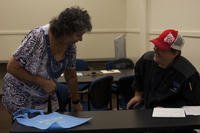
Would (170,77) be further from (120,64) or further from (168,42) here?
(120,64)

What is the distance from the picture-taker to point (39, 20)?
7.17 meters

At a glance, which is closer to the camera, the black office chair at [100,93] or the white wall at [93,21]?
the black office chair at [100,93]

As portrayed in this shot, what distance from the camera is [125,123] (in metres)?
2.18

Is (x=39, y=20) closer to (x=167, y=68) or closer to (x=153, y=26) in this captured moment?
(x=153, y=26)

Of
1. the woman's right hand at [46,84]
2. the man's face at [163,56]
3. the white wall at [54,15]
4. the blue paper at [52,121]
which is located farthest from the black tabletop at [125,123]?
the white wall at [54,15]

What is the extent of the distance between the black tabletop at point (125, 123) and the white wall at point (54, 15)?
489cm

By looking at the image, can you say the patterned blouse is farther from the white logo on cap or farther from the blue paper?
the white logo on cap

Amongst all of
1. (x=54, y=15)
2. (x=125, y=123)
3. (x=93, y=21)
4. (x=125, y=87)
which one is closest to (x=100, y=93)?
(x=125, y=87)

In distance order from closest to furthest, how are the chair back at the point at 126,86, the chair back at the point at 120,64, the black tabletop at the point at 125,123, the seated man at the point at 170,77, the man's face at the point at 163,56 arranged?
the black tabletop at the point at 125,123, the seated man at the point at 170,77, the man's face at the point at 163,56, the chair back at the point at 126,86, the chair back at the point at 120,64

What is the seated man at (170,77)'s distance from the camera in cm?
268

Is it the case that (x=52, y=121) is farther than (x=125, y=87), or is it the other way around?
(x=125, y=87)

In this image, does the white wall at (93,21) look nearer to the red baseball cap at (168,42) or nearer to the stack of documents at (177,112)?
the red baseball cap at (168,42)

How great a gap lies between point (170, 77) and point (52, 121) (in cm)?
103

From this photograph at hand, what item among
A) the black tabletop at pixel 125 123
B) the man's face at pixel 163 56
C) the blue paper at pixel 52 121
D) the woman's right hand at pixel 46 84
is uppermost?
the man's face at pixel 163 56
